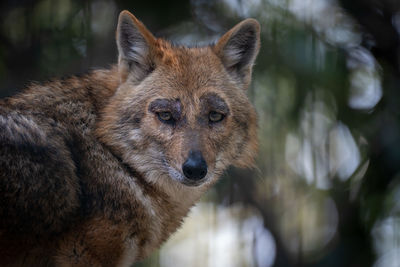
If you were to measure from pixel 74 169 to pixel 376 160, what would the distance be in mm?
6677

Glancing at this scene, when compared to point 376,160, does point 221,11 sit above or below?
above

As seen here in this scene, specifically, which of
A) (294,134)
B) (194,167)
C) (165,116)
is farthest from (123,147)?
(294,134)

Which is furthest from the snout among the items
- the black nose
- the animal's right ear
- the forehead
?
the animal's right ear

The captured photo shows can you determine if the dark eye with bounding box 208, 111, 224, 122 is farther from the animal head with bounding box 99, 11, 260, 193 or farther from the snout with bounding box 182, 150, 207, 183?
the snout with bounding box 182, 150, 207, 183

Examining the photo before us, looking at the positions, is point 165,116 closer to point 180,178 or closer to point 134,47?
point 180,178

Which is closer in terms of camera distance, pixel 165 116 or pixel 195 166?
pixel 195 166

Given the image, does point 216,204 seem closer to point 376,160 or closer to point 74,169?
point 376,160

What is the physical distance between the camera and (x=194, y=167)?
15.6 ft

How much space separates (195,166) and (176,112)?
0.65 m

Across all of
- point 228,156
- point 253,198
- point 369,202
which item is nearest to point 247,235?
point 253,198

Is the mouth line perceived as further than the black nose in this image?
Yes

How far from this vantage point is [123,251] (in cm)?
466

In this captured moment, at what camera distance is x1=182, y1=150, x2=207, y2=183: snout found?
4.78 metres

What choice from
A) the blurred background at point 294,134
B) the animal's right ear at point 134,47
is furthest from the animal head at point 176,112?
the blurred background at point 294,134
